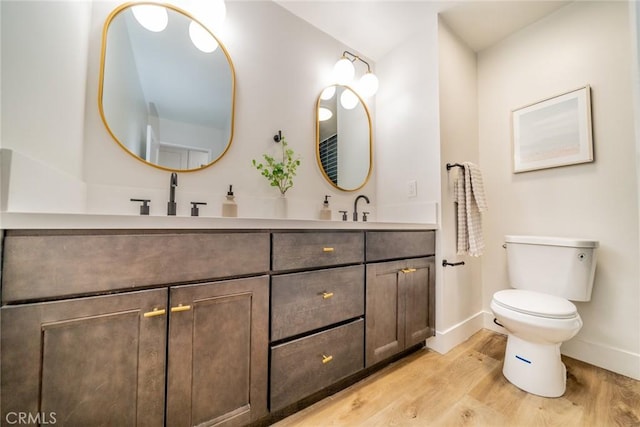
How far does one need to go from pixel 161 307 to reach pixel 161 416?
326mm

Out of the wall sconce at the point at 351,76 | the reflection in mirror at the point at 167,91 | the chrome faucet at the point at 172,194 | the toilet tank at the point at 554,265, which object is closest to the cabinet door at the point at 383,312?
the toilet tank at the point at 554,265

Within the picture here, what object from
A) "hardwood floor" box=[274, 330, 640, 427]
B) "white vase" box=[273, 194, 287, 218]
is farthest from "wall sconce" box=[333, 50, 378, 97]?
"hardwood floor" box=[274, 330, 640, 427]

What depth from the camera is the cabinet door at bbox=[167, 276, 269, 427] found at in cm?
71

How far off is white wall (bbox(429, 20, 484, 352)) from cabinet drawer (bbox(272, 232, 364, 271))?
78cm

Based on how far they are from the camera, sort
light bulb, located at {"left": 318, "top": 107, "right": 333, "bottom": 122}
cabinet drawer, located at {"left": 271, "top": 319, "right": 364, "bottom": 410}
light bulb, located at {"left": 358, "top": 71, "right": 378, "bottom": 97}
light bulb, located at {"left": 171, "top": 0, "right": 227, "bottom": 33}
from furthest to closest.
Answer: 1. light bulb, located at {"left": 358, "top": 71, "right": 378, "bottom": 97}
2. light bulb, located at {"left": 318, "top": 107, "right": 333, "bottom": 122}
3. light bulb, located at {"left": 171, "top": 0, "right": 227, "bottom": 33}
4. cabinet drawer, located at {"left": 271, "top": 319, "right": 364, "bottom": 410}

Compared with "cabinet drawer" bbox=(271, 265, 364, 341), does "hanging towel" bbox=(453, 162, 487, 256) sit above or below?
above

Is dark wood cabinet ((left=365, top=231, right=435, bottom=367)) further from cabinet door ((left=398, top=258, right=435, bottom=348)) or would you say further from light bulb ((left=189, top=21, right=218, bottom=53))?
light bulb ((left=189, top=21, right=218, bottom=53))

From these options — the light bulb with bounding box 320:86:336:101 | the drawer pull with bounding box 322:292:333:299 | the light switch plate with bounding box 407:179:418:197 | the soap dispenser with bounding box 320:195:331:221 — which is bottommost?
the drawer pull with bounding box 322:292:333:299

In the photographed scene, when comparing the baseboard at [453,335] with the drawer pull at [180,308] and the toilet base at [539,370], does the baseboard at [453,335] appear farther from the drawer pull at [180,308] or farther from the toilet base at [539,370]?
the drawer pull at [180,308]

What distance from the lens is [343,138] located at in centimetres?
184

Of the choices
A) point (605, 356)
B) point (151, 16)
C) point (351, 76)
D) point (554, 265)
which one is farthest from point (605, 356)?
point (151, 16)

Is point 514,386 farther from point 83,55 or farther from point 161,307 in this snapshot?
point 83,55

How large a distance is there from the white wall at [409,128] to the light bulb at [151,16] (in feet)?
5.18

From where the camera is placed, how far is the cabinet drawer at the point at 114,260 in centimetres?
54
